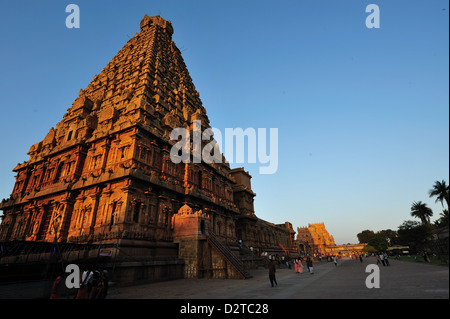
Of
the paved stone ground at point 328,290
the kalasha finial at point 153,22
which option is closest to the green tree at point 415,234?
the paved stone ground at point 328,290

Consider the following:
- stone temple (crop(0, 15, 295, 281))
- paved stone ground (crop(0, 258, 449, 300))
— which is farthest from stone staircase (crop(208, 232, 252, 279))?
paved stone ground (crop(0, 258, 449, 300))

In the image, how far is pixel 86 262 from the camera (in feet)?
50.4

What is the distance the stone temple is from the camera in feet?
65.6

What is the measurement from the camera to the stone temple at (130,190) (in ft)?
65.6

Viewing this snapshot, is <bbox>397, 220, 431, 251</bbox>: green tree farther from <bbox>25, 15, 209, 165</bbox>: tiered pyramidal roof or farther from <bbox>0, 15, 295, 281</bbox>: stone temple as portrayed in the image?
<bbox>25, 15, 209, 165</bbox>: tiered pyramidal roof

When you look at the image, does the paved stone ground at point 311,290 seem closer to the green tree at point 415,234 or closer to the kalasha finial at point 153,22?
the green tree at point 415,234

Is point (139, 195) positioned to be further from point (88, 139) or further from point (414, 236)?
point (414, 236)

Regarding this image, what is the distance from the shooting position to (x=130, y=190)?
20984mm

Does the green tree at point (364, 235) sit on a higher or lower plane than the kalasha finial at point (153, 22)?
lower

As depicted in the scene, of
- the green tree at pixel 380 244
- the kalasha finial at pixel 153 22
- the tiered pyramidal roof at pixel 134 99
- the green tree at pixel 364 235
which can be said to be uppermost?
the kalasha finial at pixel 153 22

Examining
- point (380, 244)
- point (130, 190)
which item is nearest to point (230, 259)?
point (130, 190)
